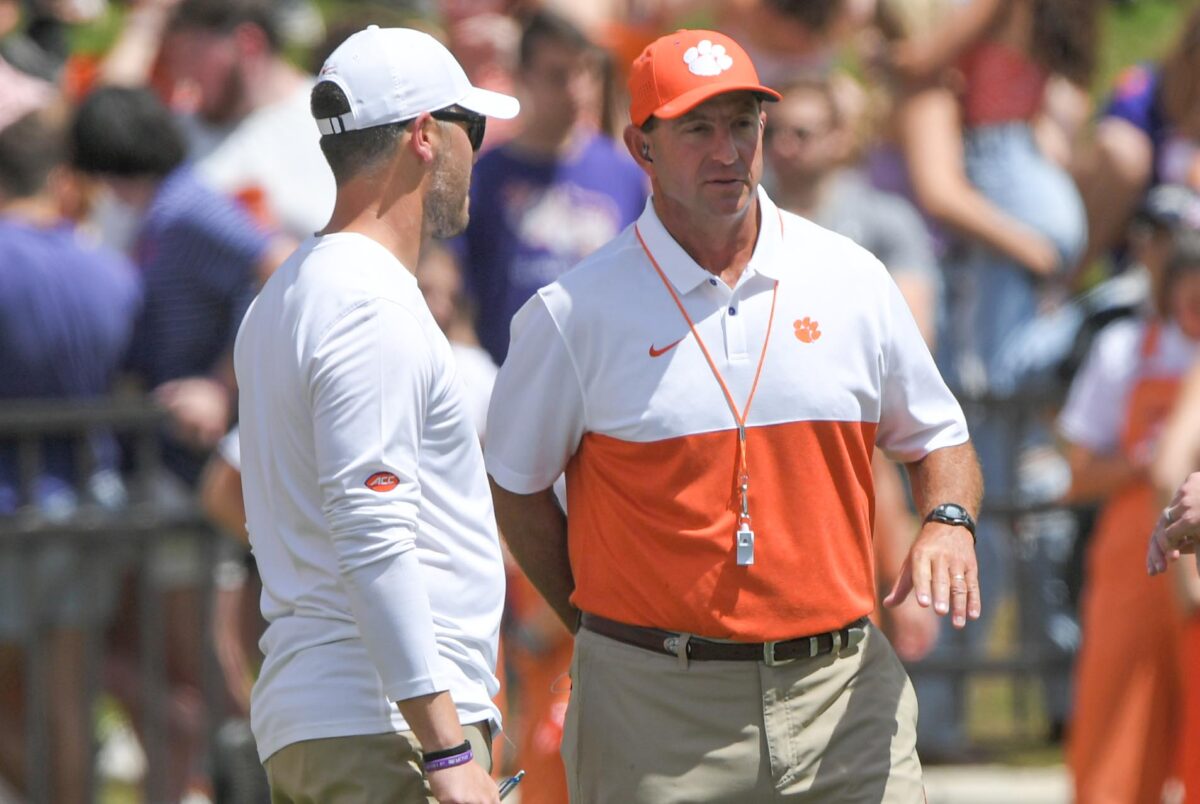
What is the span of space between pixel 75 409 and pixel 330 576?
365cm

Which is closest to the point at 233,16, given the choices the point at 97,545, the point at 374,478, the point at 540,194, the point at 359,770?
the point at 540,194

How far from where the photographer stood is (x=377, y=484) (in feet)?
12.2

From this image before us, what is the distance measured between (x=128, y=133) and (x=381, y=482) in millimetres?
4513

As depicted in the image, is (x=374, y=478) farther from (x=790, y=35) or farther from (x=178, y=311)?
(x=790, y=35)

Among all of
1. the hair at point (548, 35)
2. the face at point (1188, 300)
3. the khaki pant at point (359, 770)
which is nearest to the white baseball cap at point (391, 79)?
the khaki pant at point (359, 770)

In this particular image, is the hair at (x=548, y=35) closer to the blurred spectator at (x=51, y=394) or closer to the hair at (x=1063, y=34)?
the blurred spectator at (x=51, y=394)

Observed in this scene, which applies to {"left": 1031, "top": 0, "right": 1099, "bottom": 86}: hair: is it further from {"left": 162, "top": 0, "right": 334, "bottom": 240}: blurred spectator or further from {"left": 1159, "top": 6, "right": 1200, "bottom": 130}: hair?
{"left": 162, "top": 0, "right": 334, "bottom": 240}: blurred spectator

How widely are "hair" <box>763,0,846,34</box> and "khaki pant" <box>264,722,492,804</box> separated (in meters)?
5.03

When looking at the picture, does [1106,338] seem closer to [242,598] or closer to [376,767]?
[242,598]

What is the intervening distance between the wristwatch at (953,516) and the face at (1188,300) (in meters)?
2.46

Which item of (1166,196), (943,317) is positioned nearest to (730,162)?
(1166,196)

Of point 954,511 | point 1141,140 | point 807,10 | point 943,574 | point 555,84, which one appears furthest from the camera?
point 1141,140

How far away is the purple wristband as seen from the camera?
371cm

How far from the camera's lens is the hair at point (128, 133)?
7.82m
